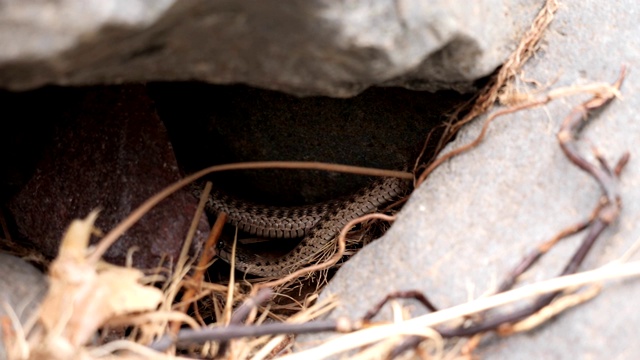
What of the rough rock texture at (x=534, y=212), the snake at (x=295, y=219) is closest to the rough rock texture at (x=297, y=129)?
the snake at (x=295, y=219)

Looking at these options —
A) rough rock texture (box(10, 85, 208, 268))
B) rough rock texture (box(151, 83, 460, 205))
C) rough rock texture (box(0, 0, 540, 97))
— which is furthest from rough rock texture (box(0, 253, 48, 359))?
rough rock texture (box(151, 83, 460, 205))

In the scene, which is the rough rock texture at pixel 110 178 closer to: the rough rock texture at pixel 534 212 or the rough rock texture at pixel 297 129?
the rough rock texture at pixel 297 129

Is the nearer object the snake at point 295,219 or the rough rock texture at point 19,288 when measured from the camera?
the rough rock texture at point 19,288

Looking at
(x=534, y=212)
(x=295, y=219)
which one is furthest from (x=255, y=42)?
(x=295, y=219)

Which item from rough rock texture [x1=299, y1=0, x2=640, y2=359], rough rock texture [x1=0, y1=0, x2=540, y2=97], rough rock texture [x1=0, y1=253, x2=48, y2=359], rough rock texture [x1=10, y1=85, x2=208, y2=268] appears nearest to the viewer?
rough rock texture [x1=0, y1=0, x2=540, y2=97]

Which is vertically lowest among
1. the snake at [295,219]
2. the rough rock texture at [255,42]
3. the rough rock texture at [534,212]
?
the snake at [295,219]

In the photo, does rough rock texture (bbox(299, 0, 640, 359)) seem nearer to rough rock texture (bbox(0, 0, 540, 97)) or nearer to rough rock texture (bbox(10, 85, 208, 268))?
rough rock texture (bbox(0, 0, 540, 97))
